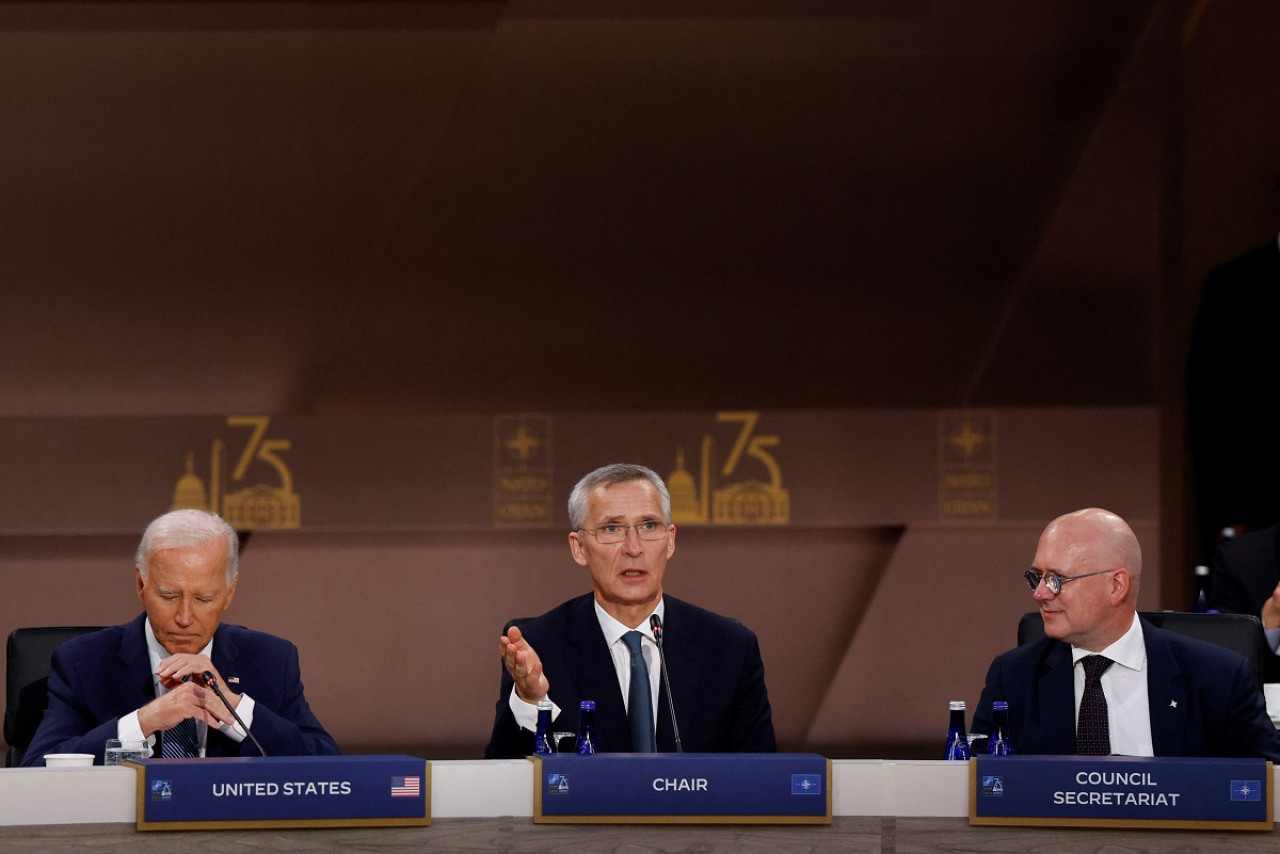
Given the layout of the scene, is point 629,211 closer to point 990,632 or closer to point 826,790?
point 990,632

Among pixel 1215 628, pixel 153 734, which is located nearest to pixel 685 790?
pixel 153 734

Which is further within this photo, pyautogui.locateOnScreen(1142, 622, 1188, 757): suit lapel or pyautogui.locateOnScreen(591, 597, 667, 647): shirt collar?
pyautogui.locateOnScreen(591, 597, 667, 647): shirt collar

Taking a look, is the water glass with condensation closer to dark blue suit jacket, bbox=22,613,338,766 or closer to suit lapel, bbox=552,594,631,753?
dark blue suit jacket, bbox=22,613,338,766

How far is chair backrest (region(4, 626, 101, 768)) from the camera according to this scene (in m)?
2.82

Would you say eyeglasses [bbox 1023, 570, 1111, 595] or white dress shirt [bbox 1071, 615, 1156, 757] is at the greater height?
eyeglasses [bbox 1023, 570, 1111, 595]

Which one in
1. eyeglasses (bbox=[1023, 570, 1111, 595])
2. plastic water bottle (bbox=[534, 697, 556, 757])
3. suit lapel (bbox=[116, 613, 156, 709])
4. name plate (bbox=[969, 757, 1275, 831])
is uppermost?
eyeglasses (bbox=[1023, 570, 1111, 595])

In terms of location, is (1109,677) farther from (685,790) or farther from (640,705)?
(685,790)

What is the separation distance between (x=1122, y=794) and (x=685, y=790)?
1.72 feet

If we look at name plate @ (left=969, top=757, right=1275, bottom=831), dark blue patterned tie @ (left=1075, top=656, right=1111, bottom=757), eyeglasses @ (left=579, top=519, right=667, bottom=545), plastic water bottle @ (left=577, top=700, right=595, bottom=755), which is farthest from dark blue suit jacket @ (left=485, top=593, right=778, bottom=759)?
name plate @ (left=969, top=757, right=1275, bottom=831)

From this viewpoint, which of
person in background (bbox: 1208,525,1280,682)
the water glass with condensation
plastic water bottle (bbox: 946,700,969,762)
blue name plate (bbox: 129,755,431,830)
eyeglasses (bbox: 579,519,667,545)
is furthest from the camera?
person in background (bbox: 1208,525,1280,682)

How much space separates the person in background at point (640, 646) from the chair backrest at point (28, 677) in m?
0.89

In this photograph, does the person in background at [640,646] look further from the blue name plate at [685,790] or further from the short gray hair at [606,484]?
the blue name plate at [685,790]

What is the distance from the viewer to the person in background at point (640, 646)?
262 cm

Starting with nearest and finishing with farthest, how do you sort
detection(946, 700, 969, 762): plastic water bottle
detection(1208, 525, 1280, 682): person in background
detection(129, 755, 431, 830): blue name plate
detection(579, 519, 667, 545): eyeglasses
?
detection(129, 755, 431, 830): blue name plate
detection(946, 700, 969, 762): plastic water bottle
detection(579, 519, 667, 545): eyeglasses
detection(1208, 525, 1280, 682): person in background
